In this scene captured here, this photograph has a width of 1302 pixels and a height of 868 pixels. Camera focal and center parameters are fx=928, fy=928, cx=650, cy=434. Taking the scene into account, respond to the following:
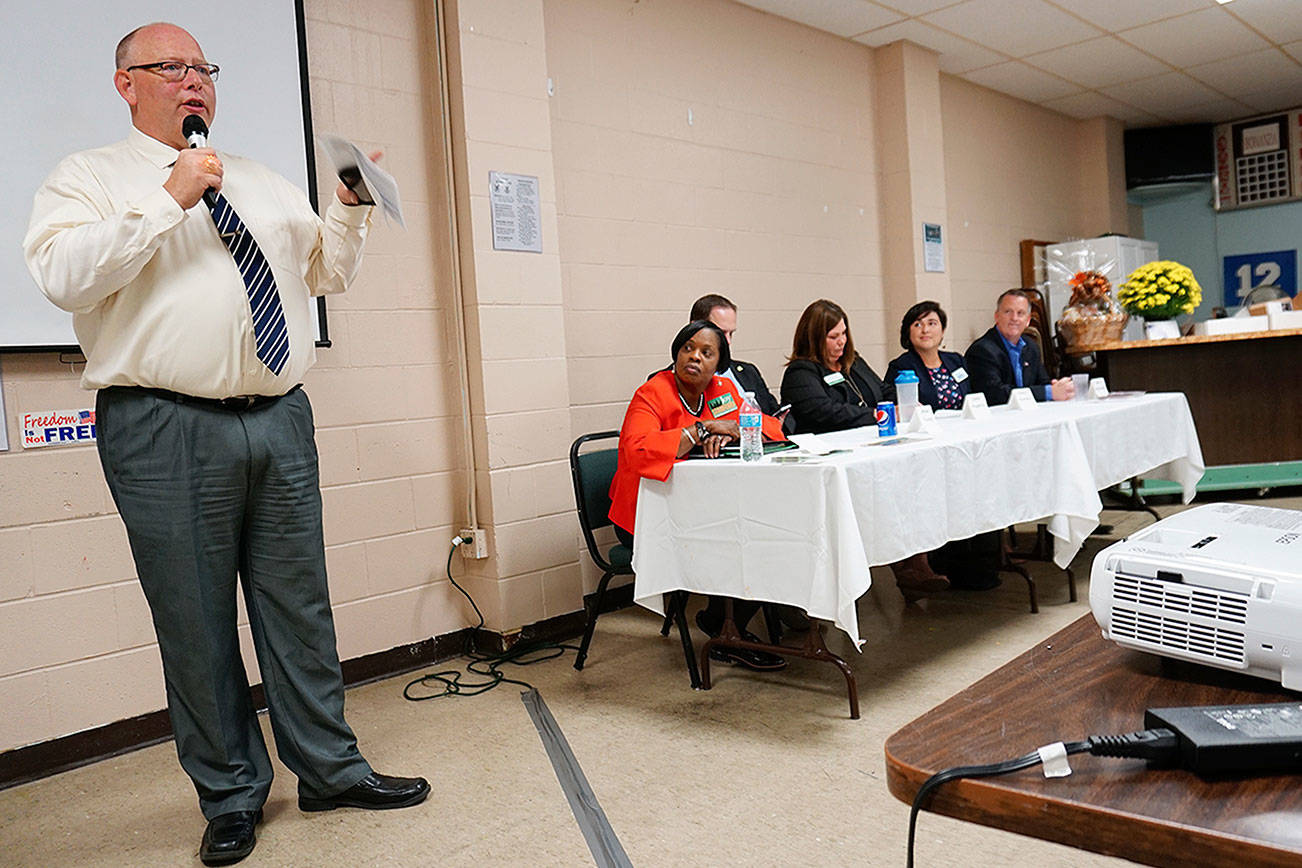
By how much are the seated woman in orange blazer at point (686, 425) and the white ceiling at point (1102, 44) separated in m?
2.57

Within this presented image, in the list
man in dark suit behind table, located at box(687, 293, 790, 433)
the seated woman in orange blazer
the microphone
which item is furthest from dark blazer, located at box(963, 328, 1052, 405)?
the microphone

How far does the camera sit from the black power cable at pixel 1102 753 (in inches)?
24.3

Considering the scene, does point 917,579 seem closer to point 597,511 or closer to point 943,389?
point 943,389

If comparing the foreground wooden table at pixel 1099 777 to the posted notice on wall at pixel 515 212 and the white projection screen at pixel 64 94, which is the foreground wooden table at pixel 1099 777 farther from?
the posted notice on wall at pixel 515 212

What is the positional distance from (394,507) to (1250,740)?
3.01 meters

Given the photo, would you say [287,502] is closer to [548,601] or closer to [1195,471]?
[548,601]

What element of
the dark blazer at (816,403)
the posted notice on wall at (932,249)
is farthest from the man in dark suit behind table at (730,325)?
the posted notice on wall at (932,249)

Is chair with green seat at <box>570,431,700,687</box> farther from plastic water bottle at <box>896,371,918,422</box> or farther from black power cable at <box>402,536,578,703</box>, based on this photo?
plastic water bottle at <box>896,371,918,422</box>

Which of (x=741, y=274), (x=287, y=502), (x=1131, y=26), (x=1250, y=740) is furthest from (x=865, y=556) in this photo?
(x=1131, y=26)

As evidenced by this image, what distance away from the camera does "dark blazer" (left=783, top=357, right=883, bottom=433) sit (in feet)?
12.1

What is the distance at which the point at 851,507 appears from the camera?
7.73 ft

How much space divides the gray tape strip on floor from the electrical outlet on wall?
26.7 inches

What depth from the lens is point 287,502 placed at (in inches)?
82.0

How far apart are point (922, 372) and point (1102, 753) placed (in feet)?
12.1
